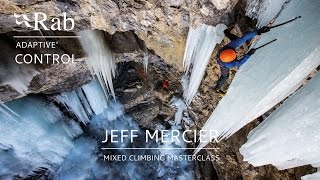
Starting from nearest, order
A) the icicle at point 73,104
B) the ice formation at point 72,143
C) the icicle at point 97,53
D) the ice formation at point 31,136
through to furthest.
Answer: the icicle at point 97,53, the ice formation at point 31,136, the ice formation at point 72,143, the icicle at point 73,104

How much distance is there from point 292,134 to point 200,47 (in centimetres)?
151

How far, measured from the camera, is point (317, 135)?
2594mm

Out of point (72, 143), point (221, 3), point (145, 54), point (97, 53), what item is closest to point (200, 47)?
point (221, 3)

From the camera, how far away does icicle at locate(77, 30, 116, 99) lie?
3.91 metres

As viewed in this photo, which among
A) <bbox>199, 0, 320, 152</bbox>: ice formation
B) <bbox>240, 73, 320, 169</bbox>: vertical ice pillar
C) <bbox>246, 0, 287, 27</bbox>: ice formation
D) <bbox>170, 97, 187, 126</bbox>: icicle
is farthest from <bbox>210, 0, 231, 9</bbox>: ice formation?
<bbox>170, 97, 187, 126</bbox>: icicle

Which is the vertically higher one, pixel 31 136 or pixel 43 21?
pixel 43 21

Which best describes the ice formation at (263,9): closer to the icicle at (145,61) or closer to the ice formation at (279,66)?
the ice formation at (279,66)

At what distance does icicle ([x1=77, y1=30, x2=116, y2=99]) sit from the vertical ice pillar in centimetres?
225

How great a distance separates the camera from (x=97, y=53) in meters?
4.09

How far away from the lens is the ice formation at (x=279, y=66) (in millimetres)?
2420

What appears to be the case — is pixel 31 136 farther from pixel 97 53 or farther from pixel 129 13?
pixel 129 13

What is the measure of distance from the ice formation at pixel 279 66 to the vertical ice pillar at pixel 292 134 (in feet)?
0.47

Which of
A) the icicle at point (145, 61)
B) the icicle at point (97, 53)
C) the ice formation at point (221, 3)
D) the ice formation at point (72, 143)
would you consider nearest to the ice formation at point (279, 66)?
the ice formation at point (221, 3)

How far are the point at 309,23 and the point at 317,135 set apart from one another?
97 cm
